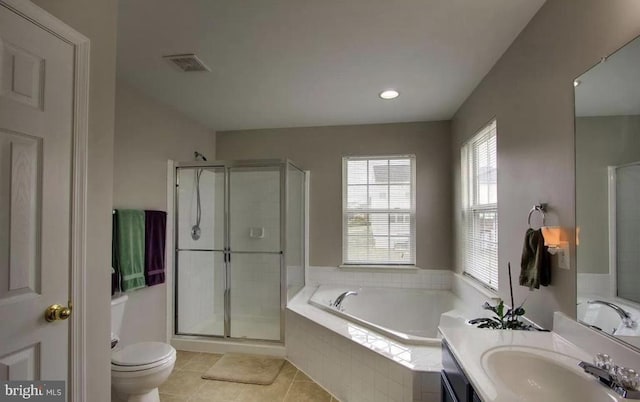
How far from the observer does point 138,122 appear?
2773 mm

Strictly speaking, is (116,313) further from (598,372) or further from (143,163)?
(598,372)

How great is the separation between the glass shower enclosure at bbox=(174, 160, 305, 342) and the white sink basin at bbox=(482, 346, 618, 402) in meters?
2.20

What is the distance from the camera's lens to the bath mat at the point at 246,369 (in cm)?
260

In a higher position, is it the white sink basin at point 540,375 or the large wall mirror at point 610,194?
the large wall mirror at point 610,194

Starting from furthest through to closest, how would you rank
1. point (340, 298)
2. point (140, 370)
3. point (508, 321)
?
1. point (340, 298)
2. point (140, 370)
3. point (508, 321)

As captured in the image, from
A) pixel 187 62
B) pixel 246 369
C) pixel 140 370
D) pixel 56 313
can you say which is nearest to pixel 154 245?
pixel 140 370

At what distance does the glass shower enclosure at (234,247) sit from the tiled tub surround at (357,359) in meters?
0.45

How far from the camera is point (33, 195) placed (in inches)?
45.4

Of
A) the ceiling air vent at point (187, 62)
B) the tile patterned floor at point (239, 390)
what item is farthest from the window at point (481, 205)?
the ceiling air vent at point (187, 62)

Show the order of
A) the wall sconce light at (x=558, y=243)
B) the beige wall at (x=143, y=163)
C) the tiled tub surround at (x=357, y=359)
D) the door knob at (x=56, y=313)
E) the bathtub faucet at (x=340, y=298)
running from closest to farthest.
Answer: the door knob at (x=56, y=313)
the wall sconce light at (x=558, y=243)
the tiled tub surround at (x=357, y=359)
the beige wall at (x=143, y=163)
the bathtub faucet at (x=340, y=298)

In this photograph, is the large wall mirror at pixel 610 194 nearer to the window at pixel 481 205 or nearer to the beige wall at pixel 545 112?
the beige wall at pixel 545 112

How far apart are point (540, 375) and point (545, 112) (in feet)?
4.07

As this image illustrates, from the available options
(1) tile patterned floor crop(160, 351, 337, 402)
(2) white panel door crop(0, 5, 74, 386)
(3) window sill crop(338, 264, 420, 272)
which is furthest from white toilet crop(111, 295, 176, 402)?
(3) window sill crop(338, 264, 420, 272)

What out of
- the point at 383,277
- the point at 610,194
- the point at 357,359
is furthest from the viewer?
the point at 383,277
